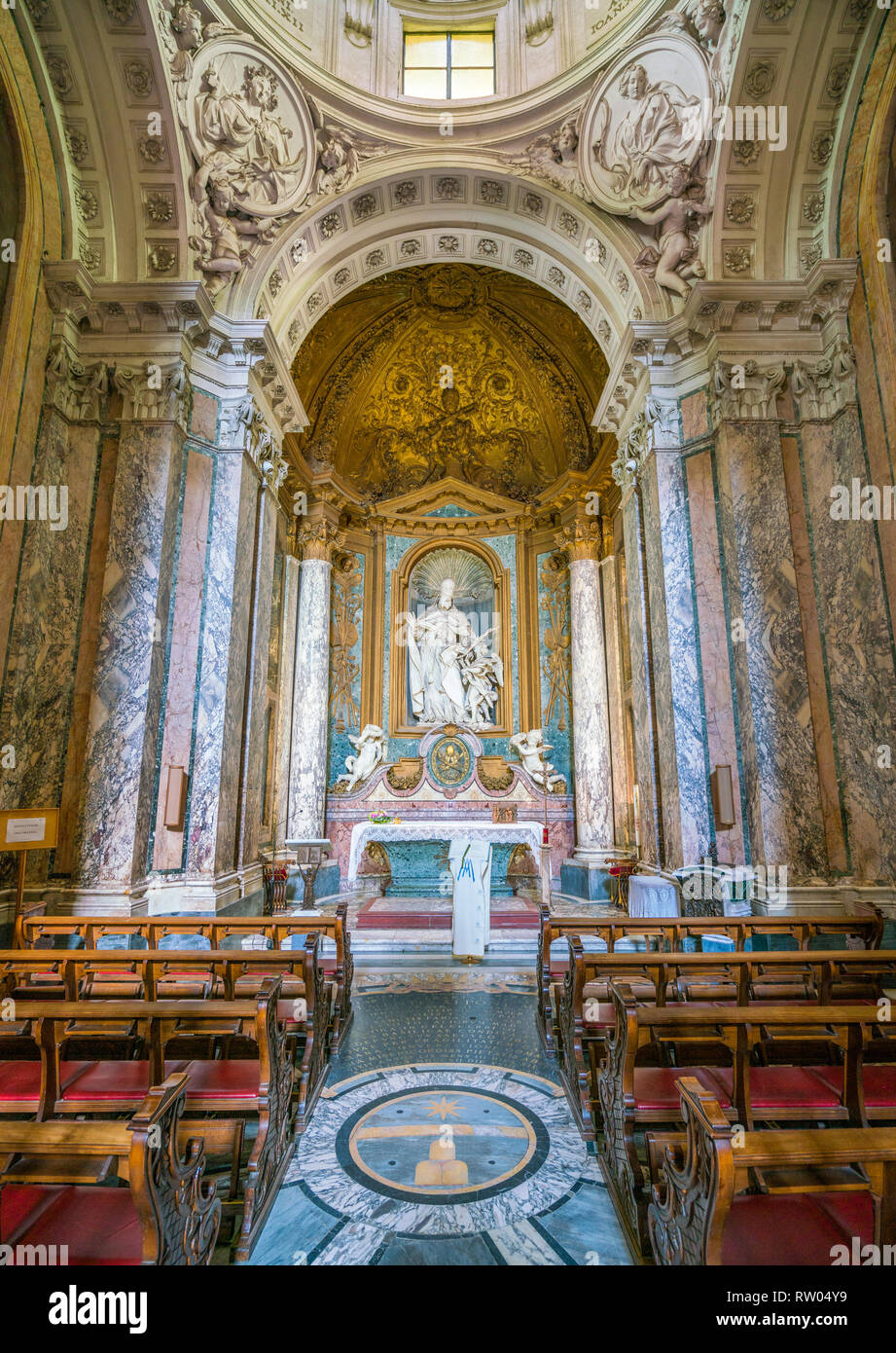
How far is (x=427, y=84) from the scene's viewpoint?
980 centimetres

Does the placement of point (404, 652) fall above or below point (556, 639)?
below

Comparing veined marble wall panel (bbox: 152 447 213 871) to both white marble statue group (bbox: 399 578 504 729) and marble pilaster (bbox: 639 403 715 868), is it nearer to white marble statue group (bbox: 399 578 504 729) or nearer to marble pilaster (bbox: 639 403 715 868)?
marble pilaster (bbox: 639 403 715 868)

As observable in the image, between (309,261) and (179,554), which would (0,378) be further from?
(309,261)

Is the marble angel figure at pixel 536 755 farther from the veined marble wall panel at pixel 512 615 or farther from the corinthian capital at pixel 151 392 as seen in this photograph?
the corinthian capital at pixel 151 392

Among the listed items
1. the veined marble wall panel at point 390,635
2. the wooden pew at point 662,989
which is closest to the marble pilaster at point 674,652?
the wooden pew at point 662,989

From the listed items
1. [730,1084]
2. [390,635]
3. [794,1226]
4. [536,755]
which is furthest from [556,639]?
[794,1226]

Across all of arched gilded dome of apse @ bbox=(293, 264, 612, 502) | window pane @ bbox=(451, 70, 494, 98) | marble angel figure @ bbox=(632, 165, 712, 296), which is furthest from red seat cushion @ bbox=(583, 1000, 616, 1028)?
window pane @ bbox=(451, 70, 494, 98)

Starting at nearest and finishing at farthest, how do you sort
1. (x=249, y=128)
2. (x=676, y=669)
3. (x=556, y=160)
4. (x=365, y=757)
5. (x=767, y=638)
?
(x=767, y=638) < (x=676, y=669) < (x=249, y=128) < (x=556, y=160) < (x=365, y=757)

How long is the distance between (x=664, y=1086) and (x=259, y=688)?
6726mm

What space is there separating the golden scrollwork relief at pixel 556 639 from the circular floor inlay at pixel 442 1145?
947cm

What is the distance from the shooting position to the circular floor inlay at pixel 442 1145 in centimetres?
310

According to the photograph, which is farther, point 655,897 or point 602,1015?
point 655,897

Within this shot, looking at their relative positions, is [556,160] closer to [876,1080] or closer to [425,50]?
[425,50]

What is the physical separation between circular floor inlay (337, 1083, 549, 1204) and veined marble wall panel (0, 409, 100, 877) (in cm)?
433
